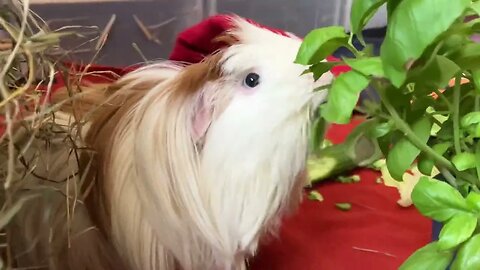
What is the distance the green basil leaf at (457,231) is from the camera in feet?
1.31

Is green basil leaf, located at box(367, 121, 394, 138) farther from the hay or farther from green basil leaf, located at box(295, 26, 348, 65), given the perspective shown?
the hay

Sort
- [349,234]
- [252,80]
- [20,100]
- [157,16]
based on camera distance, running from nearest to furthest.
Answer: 1. [20,100]
2. [252,80]
3. [349,234]
4. [157,16]

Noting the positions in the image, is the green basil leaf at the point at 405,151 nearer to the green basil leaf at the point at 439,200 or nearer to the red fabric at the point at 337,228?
the green basil leaf at the point at 439,200

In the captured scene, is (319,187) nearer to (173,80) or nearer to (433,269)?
(173,80)

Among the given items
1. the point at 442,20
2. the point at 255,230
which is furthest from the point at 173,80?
the point at 442,20

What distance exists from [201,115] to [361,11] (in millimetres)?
324

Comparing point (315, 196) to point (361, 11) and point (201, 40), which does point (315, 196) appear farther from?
point (361, 11)

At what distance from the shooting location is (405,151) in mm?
471

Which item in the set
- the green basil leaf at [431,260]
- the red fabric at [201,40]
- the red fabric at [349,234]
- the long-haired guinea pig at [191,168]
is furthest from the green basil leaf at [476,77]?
the red fabric at [349,234]

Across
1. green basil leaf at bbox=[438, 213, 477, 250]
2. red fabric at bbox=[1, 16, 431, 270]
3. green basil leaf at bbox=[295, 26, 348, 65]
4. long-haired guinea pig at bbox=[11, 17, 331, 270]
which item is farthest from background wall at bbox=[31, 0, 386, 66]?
green basil leaf at bbox=[438, 213, 477, 250]

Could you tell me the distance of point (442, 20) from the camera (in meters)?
0.37

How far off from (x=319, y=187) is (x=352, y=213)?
104 mm

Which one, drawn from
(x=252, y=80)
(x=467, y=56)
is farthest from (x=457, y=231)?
(x=252, y=80)

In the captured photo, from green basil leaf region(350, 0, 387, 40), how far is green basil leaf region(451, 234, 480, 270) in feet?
0.49
